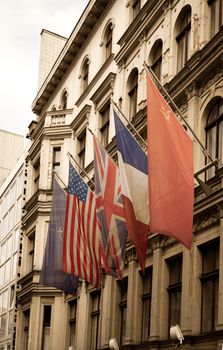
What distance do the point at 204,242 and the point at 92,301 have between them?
10.3 metres

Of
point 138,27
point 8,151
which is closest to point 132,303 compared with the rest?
point 138,27

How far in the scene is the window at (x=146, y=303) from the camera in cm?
2303

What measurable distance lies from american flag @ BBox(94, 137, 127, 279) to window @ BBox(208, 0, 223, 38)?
487cm

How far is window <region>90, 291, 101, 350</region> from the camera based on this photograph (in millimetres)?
27812

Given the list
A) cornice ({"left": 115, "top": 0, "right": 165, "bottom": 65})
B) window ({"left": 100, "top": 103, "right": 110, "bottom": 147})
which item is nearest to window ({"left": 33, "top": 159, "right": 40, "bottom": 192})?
window ({"left": 100, "top": 103, "right": 110, "bottom": 147})

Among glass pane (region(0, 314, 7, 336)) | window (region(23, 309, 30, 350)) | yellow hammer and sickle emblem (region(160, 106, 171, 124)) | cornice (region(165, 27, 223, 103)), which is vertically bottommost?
window (region(23, 309, 30, 350))

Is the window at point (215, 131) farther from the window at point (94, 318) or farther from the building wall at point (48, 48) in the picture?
the building wall at point (48, 48)

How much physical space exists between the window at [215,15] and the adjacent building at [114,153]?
0.12 ft

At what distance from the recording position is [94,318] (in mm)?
28344

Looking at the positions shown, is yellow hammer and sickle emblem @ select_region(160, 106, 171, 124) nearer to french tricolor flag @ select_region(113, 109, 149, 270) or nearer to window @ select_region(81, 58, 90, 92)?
french tricolor flag @ select_region(113, 109, 149, 270)

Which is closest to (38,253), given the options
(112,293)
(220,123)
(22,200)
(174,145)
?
(22,200)

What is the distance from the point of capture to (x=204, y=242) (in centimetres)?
1967

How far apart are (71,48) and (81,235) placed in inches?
596

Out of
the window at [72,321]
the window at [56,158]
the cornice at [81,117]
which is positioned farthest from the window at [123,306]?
the window at [56,158]
